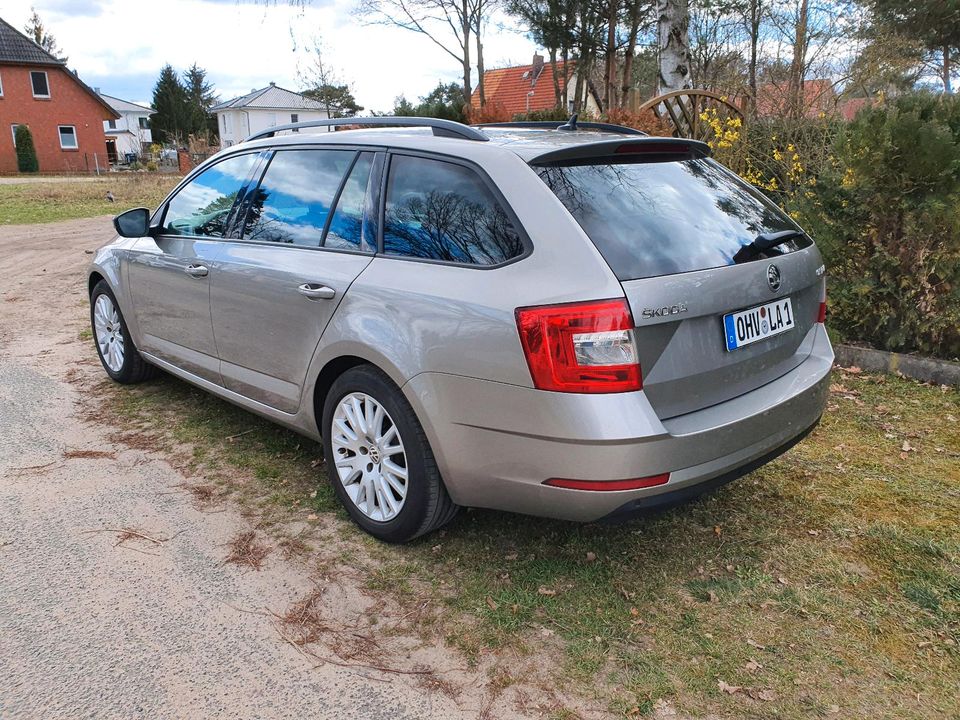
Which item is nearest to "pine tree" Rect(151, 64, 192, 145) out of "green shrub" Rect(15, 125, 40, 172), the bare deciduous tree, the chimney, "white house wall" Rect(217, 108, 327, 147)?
"white house wall" Rect(217, 108, 327, 147)

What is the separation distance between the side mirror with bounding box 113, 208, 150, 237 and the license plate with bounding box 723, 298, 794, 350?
3.69 meters

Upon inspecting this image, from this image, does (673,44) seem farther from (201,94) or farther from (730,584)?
(201,94)

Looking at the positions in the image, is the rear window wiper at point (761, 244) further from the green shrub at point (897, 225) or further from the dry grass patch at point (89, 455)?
the dry grass patch at point (89, 455)

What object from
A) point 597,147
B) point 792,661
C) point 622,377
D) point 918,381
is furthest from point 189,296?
point 918,381

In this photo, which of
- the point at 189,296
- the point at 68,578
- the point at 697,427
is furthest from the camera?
the point at 189,296

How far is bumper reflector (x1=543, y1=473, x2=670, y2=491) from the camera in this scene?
2.68 meters

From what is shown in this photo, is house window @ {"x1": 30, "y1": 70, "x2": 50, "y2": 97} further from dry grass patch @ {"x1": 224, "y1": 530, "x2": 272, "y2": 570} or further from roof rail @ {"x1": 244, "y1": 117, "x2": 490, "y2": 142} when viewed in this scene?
dry grass patch @ {"x1": 224, "y1": 530, "x2": 272, "y2": 570}

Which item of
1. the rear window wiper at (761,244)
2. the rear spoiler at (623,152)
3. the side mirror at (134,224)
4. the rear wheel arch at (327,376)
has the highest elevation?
the rear spoiler at (623,152)

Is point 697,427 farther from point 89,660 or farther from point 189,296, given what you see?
point 189,296

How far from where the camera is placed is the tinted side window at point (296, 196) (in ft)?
12.1

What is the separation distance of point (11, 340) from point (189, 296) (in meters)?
3.68

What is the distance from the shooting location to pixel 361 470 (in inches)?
137

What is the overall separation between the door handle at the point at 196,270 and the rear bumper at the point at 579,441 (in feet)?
5.96

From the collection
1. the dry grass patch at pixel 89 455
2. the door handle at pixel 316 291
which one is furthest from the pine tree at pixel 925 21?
the dry grass patch at pixel 89 455
